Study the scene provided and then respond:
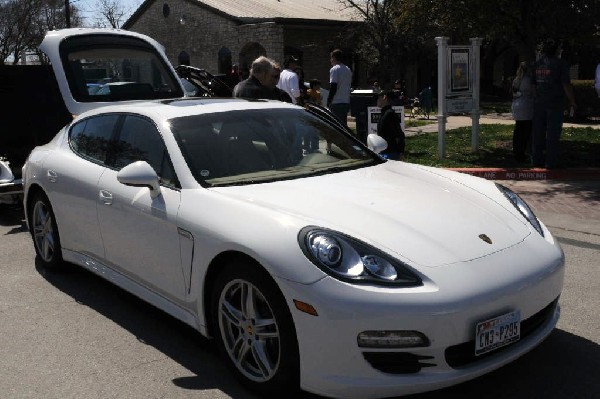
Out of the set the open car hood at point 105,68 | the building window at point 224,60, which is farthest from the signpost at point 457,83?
the building window at point 224,60

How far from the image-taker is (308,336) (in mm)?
3135

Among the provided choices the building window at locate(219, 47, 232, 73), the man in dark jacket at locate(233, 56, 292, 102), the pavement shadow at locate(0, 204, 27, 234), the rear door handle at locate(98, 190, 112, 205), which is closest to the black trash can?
the man in dark jacket at locate(233, 56, 292, 102)

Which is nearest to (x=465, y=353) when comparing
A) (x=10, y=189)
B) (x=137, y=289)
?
(x=137, y=289)

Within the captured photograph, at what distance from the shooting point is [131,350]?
A: 423 cm

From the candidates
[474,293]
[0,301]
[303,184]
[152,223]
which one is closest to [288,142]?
[303,184]

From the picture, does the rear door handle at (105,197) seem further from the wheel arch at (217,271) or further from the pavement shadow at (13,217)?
the pavement shadow at (13,217)

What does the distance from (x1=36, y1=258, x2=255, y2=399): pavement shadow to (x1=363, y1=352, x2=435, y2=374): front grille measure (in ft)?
2.61

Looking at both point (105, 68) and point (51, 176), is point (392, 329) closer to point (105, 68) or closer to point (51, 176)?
point (51, 176)

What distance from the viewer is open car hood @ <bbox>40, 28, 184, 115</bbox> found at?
26.0ft

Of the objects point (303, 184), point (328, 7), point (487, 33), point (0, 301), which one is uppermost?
point (328, 7)

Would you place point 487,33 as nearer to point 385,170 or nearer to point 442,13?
point 442,13

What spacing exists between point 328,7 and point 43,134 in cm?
2948

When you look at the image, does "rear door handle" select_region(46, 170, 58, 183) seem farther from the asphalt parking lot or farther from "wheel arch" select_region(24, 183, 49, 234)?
the asphalt parking lot

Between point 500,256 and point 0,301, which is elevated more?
point 500,256
